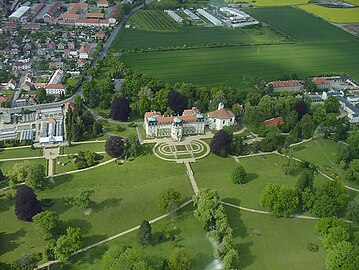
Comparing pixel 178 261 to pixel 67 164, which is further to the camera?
pixel 67 164

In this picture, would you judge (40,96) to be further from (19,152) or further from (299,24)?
(299,24)

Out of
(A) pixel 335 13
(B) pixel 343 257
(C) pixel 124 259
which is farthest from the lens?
(A) pixel 335 13

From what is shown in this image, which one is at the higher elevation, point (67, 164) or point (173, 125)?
point (173, 125)

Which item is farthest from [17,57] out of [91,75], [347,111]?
[347,111]

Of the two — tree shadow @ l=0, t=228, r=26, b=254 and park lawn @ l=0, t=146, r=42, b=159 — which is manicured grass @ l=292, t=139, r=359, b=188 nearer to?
park lawn @ l=0, t=146, r=42, b=159

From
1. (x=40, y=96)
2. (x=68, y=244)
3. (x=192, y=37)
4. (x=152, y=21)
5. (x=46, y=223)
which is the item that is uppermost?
(x=152, y=21)

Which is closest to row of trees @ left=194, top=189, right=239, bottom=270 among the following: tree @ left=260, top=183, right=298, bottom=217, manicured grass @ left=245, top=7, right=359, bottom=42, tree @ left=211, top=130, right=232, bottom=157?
tree @ left=260, top=183, right=298, bottom=217

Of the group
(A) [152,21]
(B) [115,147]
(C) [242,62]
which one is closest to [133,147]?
(B) [115,147]

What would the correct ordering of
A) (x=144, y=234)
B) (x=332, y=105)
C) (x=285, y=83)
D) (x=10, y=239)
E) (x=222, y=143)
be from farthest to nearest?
(x=285, y=83) → (x=332, y=105) → (x=222, y=143) → (x=10, y=239) → (x=144, y=234)
